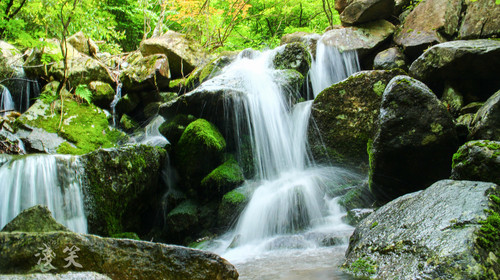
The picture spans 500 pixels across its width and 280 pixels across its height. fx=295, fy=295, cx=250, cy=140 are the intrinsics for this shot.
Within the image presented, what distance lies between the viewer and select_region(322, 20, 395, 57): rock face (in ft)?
29.4

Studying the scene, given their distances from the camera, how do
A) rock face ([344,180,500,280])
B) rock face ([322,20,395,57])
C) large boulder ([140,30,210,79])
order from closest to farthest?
rock face ([344,180,500,280]), rock face ([322,20,395,57]), large boulder ([140,30,210,79])

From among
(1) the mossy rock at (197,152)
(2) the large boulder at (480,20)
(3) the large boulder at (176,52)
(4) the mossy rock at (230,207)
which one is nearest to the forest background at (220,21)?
(3) the large boulder at (176,52)

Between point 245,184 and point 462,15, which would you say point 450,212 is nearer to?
point 245,184

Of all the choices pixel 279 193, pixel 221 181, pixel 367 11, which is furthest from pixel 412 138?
pixel 367 11

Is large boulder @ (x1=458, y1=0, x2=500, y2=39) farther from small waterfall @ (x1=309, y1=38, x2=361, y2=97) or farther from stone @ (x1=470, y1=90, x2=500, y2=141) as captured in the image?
stone @ (x1=470, y1=90, x2=500, y2=141)

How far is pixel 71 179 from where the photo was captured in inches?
199

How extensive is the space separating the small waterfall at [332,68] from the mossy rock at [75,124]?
6.03 m

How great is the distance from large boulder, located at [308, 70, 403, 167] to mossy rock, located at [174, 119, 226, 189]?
2.22 metres

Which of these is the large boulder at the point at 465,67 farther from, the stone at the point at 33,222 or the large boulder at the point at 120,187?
the stone at the point at 33,222

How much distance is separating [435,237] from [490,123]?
9.17 feet

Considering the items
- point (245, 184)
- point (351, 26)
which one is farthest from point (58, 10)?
point (351, 26)

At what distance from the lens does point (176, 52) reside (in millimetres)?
10633

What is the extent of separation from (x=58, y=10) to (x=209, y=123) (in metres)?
4.66

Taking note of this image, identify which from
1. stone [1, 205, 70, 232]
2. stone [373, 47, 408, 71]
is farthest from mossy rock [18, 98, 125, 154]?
stone [373, 47, 408, 71]
